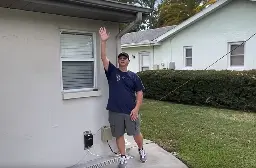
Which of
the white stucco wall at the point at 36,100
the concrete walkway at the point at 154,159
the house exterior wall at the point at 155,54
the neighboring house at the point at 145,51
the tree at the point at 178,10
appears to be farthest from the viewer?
the tree at the point at 178,10

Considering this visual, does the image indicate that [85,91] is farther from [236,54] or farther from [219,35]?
[219,35]

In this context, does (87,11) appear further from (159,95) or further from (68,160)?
(159,95)

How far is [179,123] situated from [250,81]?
12.4 ft

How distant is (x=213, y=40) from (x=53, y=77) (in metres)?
11.0

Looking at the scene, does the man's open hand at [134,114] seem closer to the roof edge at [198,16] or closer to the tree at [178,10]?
the roof edge at [198,16]

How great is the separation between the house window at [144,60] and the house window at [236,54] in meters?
6.02

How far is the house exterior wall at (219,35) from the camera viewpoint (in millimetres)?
12859

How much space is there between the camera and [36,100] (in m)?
4.47

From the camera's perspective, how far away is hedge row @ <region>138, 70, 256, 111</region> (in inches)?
428

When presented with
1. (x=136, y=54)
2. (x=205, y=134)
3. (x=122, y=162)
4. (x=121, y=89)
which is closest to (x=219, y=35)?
(x=136, y=54)

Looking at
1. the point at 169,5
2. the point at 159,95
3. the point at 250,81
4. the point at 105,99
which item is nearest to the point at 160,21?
the point at 169,5

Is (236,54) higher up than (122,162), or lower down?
higher up

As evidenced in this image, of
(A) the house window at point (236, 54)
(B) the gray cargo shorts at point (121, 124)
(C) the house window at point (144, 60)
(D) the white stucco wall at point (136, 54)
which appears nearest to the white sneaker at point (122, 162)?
(B) the gray cargo shorts at point (121, 124)

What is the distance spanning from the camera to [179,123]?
857cm
